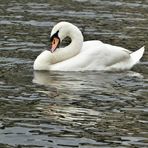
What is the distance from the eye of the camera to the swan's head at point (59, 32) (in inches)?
663

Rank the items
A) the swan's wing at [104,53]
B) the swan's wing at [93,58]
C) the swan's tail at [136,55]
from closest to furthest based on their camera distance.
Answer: the swan's wing at [93,58], the swan's wing at [104,53], the swan's tail at [136,55]

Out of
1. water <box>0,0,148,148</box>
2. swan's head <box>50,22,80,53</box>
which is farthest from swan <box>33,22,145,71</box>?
water <box>0,0,148,148</box>

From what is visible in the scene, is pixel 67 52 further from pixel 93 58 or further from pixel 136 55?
pixel 136 55

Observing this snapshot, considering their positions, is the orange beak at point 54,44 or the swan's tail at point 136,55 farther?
the swan's tail at point 136,55

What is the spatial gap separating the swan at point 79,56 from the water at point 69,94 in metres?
0.27

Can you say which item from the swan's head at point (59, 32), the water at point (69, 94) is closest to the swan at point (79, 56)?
the swan's head at point (59, 32)

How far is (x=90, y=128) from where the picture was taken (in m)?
11.4

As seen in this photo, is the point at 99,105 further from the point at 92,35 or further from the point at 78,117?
the point at 92,35

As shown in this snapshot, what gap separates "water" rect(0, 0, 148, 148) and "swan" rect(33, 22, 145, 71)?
27 centimetres

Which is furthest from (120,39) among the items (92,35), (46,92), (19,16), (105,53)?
(46,92)

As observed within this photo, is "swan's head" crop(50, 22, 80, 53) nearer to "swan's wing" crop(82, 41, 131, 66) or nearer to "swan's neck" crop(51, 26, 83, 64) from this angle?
"swan's neck" crop(51, 26, 83, 64)

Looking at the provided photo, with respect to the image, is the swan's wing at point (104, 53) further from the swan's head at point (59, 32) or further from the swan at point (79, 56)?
the swan's head at point (59, 32)

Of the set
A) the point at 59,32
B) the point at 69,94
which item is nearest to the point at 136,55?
the point at 59,32

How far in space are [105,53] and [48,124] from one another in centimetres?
550
